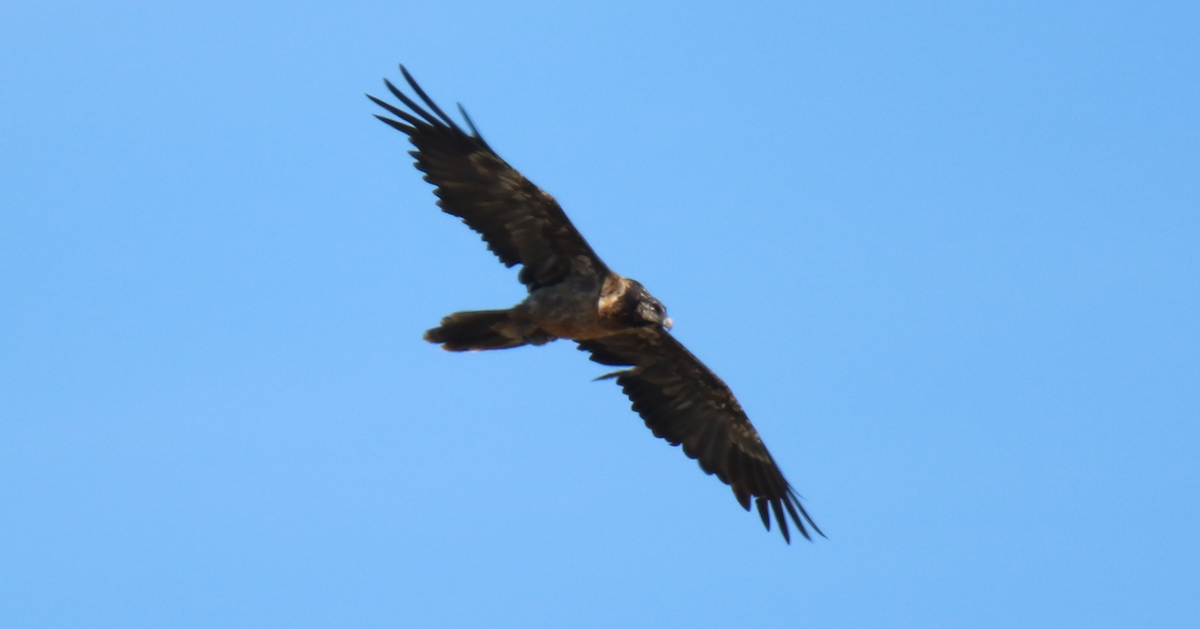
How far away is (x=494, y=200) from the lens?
12.5 metres

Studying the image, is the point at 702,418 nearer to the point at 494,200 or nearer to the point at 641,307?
the point at 641,307

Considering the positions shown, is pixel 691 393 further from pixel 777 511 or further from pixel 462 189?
pixel 462 189

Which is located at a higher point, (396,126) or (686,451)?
(396,126)

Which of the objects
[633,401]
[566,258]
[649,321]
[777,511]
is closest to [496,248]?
[566,258]

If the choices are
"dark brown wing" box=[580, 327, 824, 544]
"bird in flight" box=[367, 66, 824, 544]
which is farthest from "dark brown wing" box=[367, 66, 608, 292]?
"dark brown wing" box=[580, 327, 824, 544]

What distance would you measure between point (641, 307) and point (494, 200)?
1.55m

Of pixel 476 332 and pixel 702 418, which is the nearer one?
pixel 476 332

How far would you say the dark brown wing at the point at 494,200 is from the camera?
12289 millimetres

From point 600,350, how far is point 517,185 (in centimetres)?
236

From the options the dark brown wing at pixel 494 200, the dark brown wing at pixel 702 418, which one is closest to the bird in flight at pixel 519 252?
the dark brown wing at pixel 494 200

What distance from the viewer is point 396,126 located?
40.3 ft

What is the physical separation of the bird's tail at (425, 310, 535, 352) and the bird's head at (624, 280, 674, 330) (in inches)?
38.8

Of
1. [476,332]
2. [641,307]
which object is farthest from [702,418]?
[476,332]

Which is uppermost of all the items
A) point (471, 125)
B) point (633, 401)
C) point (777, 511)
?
point (471, 125)
